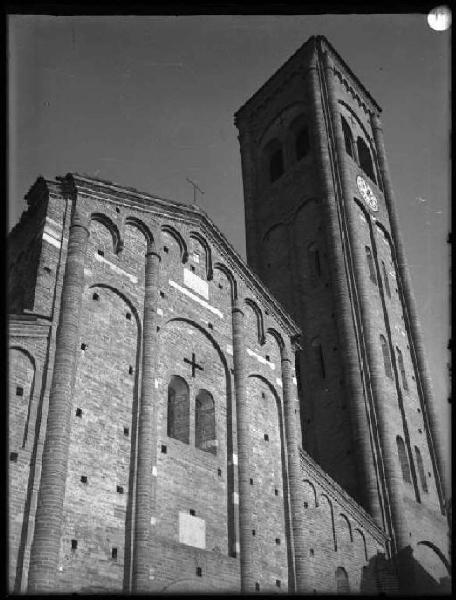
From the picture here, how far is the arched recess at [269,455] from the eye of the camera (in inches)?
650

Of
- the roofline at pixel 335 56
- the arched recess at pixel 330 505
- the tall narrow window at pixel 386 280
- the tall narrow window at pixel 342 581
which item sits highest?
the roofline at pixel 335 56

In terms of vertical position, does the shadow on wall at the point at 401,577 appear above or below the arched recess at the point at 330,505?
below

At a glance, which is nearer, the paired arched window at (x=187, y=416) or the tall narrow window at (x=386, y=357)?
the paired arched window at (x=187, y=416)

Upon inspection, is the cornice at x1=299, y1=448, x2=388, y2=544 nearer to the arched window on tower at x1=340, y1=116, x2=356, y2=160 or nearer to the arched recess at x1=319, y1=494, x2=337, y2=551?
the arched recess at x1=319, y1=494, x2=337, y2=551

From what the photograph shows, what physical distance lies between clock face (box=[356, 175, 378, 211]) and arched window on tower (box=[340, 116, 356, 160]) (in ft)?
4.98

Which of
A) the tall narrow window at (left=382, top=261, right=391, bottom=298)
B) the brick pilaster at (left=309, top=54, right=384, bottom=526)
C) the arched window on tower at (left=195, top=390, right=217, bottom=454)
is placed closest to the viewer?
the arched window on tower at (left=195, top=390, right=217, bottom=454)

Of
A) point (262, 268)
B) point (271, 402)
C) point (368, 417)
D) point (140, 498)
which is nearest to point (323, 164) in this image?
point (262, 268)

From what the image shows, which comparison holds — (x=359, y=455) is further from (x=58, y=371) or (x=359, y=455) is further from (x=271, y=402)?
(x=58, y=371)

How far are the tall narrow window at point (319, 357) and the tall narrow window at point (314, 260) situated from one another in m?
3.23

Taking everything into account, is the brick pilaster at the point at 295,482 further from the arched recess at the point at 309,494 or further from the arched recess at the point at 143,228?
the arched recess at the point at 143,228

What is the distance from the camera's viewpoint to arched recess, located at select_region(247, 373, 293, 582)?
54.1 feet

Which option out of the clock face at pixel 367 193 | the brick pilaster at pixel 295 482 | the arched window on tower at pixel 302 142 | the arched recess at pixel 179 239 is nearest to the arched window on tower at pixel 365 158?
the clock face at pixel 367 193

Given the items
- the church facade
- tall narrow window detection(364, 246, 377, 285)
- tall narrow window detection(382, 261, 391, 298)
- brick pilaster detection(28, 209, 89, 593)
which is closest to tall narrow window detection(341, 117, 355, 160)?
the church facade

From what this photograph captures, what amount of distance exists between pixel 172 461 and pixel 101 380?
7.76 feet
